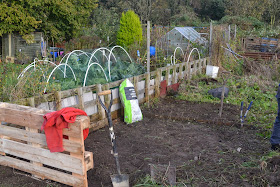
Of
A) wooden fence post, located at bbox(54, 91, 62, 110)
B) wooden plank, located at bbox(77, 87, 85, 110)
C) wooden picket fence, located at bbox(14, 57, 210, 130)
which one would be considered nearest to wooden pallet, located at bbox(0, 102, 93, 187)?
wooden picket fence, located at bbox(14, 57, 210, 130)

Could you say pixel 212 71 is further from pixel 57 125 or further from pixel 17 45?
pixel 17 45

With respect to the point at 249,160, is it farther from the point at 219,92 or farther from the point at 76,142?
the point at 219,92

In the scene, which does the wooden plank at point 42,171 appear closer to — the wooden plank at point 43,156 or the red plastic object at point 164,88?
the wooden plank at point 43,156

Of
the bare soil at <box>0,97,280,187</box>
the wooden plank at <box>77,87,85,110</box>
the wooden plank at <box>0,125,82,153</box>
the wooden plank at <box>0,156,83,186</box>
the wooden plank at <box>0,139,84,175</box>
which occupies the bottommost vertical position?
the bare soil at <box>0,97,280,187</box>

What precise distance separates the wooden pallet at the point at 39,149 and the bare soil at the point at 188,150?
0.16m

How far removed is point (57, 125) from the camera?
9.57 ft

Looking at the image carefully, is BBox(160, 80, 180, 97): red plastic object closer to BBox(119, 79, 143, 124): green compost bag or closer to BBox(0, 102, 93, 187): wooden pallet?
BBox(119, 79, 143, 124): green compost bag

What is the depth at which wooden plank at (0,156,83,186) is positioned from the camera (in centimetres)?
314

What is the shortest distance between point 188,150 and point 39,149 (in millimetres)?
2250

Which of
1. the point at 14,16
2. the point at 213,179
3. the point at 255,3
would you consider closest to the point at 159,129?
the point at 213,179

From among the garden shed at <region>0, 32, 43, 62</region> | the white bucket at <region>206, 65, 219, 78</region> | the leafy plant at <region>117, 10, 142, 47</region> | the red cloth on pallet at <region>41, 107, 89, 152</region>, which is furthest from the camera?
the garden shed at <region>0, 32, 43, 62</region>

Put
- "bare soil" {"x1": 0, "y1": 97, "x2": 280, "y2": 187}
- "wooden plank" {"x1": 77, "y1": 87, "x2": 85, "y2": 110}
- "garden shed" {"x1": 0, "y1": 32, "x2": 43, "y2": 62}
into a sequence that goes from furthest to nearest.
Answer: "garden shed" {"x1": 0, "y1": 32, "x2": 43, "y2": 62} → "wooden plank" {"x1": 77, "y1": 87, "x2": 85, "y2": 110} → "bare soil" {"x1": 0, "y1": 97, "x2": 280, "y2": 187}

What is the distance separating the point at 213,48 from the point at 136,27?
334 centimetres

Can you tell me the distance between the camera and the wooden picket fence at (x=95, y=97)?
444 centimetres
